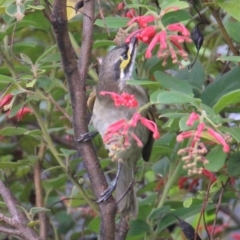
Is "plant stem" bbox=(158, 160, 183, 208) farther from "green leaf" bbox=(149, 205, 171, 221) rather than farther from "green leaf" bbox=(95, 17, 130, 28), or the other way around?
"green leaf" bbox=(95, 17, 130, 28)

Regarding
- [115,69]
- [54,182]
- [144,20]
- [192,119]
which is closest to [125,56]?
[115,69]

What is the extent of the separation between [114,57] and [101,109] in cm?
19

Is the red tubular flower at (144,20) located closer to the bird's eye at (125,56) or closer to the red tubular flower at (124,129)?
the red tubular flower at (124,129)

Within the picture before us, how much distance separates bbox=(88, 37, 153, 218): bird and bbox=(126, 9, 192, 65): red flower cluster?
482mm

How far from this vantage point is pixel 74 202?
2.48 metres

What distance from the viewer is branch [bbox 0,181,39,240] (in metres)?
1.83

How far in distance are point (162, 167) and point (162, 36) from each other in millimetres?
725

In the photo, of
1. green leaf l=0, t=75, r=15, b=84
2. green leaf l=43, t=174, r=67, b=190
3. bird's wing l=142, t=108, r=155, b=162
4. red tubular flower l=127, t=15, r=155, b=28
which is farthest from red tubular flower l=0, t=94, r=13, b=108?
red tubular flower l=127, t=15, r=155, b=28

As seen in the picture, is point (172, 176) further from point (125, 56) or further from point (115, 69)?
point (115, 69)

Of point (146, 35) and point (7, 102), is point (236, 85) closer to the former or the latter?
point (146, 35)

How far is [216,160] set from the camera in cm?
152

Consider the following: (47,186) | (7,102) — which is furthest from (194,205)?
(7,102)

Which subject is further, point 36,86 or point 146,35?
point 36,86

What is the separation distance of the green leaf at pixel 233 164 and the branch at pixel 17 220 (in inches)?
21.6
